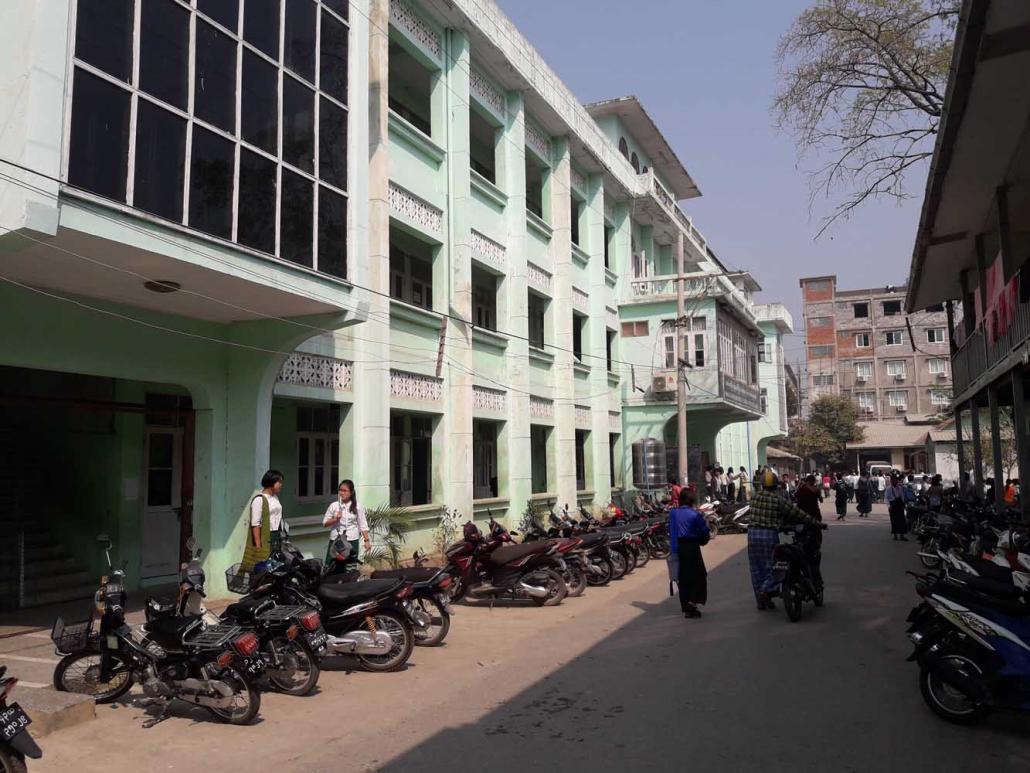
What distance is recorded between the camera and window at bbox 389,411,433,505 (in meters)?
16.0

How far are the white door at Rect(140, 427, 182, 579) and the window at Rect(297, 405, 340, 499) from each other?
2.57 metres

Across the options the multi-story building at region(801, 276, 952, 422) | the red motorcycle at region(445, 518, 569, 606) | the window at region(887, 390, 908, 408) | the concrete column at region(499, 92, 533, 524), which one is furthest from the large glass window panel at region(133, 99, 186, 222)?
the window at region(887, 390, 908, 408)

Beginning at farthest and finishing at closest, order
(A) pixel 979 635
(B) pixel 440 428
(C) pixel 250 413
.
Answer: (B) pixel 440 428 → (C) pixel 250 413 → (A) pixel 979 635

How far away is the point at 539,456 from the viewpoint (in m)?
22.0

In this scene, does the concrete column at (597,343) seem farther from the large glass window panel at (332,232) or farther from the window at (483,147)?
the large glass window panel at (332,232)

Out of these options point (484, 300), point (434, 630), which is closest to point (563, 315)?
point (484, 300)

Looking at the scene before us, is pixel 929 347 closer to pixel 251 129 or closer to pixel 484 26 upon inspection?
pixel 484 26

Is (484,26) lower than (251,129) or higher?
higher

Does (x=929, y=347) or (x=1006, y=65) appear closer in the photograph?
(x=1006, y=65)

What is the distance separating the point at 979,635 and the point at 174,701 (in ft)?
19.1

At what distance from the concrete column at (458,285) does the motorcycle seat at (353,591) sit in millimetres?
8074

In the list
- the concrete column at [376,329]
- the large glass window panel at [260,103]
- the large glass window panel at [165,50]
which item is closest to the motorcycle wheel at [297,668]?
the large glass window panel at [165,50]

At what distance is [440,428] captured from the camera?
49.8 feet

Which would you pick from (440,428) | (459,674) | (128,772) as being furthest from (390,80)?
(128,772)
